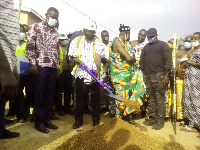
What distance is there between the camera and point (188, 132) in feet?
13.2

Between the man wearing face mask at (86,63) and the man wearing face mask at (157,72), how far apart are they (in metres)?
1.16

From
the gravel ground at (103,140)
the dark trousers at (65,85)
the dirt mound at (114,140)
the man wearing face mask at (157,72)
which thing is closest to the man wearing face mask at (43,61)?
the gravel ground at (103,140)

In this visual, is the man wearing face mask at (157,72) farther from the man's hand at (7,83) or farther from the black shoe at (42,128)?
the man's hand at (7,83)

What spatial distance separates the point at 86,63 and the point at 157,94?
67.6 inches

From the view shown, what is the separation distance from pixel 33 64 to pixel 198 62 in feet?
10.6

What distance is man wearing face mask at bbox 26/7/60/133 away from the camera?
3.50 metres

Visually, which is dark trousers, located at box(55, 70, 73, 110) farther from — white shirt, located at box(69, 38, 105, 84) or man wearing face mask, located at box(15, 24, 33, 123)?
white shirt, located at box(69, 38, 105, 84)

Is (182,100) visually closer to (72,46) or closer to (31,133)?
(72,46)

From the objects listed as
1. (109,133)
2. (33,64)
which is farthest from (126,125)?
(33,64)

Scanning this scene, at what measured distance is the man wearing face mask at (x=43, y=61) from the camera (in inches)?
138

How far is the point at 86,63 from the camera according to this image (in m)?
3.82

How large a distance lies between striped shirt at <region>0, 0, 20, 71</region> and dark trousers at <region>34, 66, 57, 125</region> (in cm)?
166

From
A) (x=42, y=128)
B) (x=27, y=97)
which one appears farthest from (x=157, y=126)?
(x=27, y=97)

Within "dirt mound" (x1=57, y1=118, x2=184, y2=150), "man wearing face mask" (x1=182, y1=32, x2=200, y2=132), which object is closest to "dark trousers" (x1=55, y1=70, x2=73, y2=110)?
"dirt mound" (x1=57, y1=118, x2=184, y2=150)
